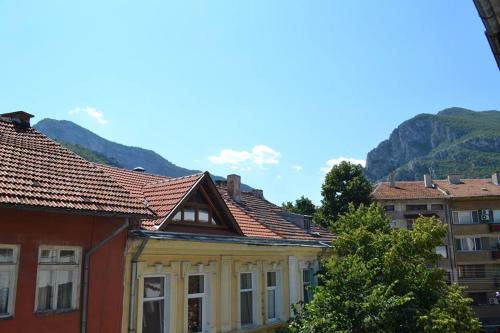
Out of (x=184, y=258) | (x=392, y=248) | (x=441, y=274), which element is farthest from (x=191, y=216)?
(x=441, y=274)

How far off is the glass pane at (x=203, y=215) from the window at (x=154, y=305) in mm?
2270

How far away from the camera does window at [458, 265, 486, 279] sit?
147 ft

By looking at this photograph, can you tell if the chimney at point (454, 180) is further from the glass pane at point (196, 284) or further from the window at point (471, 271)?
the glass pane at point (196, 284)

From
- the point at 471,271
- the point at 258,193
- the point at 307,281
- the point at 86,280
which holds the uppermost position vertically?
the point at 258,193

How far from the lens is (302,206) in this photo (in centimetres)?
4456

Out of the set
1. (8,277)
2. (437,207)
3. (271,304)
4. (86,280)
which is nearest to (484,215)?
(437,207)

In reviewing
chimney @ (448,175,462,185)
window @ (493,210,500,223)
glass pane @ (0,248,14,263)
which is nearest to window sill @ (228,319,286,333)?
glass pane @ (0,248,14,263)

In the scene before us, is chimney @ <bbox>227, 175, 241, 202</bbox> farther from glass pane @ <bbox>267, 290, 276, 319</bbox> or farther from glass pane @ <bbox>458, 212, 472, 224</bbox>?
glass pane @ <bbox>458, 212, 472, 224</bbox>

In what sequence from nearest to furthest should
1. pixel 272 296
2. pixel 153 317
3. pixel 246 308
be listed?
pixel 153 317, pixel 246 308, pixel 272 296

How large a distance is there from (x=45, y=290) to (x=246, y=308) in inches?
286

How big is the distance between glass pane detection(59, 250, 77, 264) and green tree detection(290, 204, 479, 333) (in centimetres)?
679

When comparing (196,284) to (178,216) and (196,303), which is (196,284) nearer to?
(196,303)

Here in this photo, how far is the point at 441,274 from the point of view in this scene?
46.5 feet

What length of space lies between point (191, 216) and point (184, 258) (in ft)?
4.52
